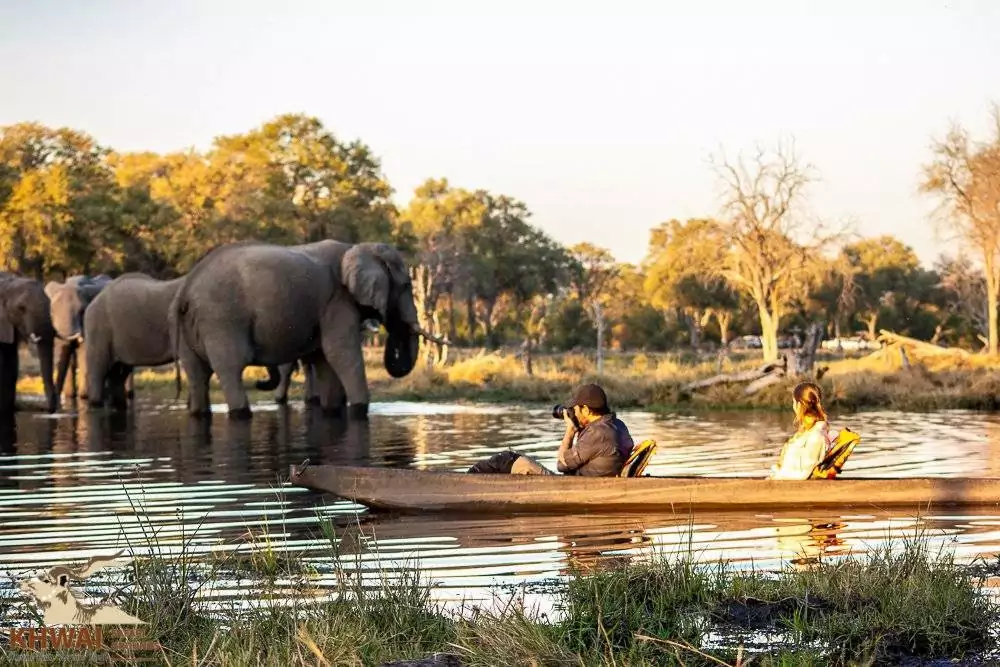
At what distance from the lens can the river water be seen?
10820mm

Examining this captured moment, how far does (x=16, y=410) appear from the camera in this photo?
33031mm

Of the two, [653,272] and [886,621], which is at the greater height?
[653,272]

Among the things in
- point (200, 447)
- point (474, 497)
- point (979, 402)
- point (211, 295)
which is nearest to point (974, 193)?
point (979, 402)

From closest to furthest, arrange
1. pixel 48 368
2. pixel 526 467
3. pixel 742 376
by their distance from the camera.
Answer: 1. pixel 526 467
2. pixel 742 376
3. pixel 48 368

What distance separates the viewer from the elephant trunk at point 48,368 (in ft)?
99.6

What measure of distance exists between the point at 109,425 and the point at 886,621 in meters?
21.1

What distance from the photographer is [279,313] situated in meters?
27.6

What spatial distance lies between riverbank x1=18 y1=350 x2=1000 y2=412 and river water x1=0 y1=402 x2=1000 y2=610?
5.92ft

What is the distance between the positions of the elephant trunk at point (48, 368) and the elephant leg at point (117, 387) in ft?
3.52

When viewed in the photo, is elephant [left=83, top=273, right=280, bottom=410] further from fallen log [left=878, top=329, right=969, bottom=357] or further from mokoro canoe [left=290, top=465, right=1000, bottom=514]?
mokoro canoe [left=290, top=465, right=1000, bottom=514]

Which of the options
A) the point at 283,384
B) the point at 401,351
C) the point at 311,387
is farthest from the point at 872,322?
the point at 401,351

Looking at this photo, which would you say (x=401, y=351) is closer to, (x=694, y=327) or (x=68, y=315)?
(x=68, y=315)

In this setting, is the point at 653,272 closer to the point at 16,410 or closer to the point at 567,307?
the point at 567,307

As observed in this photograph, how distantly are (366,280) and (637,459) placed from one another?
15566 mm
